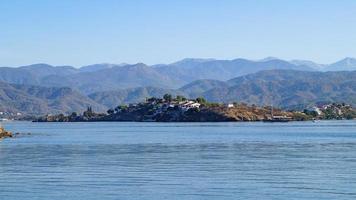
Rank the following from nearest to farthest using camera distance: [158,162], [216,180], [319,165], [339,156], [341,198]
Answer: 1. [341,198]
2. [216,180]
3. [319,165]
4. [158,162]
5. [339,156]

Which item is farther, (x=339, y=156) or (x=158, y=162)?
(x=339, y=156)

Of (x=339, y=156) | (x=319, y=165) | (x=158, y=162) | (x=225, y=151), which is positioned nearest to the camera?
(x=319, y=165)

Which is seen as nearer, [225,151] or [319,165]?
[319,165]

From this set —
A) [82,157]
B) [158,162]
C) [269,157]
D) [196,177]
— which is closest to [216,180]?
[196,177]

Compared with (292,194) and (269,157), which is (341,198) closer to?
(292,194)

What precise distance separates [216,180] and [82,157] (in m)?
21.5

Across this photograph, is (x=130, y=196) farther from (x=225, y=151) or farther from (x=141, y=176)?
(x=225, y=151)

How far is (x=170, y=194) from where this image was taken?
3516 cm

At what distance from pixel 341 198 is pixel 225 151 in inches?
1287

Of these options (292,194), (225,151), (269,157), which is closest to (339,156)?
(269,157)

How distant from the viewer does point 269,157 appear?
5716 cm

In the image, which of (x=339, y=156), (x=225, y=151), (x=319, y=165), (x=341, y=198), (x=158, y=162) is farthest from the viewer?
(x=225, y=151)

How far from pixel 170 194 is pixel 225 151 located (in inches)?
1218

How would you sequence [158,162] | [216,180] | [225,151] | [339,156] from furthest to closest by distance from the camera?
1. [225,151]
2. [339,156]
3. [158,162]
4. [216,180]
